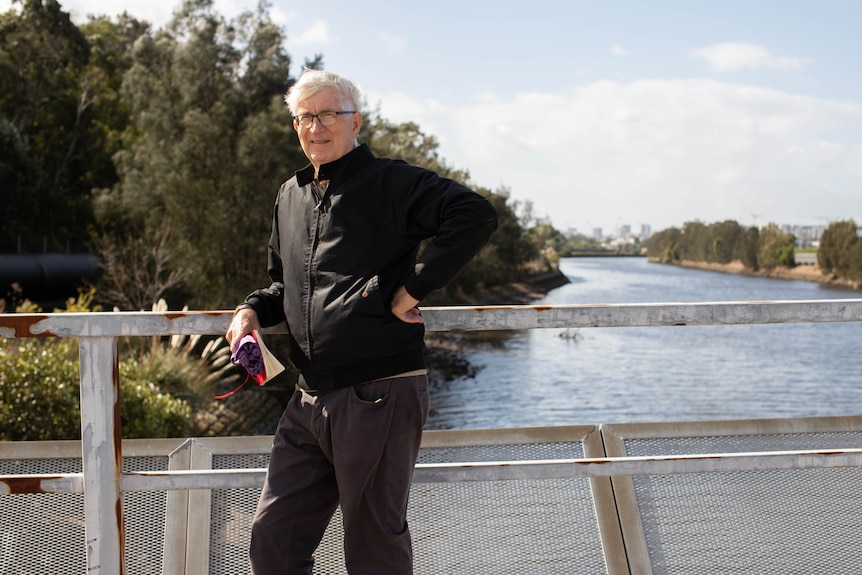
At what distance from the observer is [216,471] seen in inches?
88.1

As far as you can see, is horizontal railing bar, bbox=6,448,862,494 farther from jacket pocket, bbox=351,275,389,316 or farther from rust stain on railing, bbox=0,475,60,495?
jacket pocket, bbox=351,275,389,316

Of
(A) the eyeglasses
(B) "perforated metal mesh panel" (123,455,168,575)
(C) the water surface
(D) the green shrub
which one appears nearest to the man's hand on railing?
(A) the eyeglasses

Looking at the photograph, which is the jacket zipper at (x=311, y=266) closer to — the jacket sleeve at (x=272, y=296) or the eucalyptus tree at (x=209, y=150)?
the jacket sleeve at (x=272, y=296)

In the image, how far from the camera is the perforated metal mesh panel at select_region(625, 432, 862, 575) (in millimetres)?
2613

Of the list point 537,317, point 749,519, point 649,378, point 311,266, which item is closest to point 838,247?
point 649,378

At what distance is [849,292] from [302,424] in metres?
90.6

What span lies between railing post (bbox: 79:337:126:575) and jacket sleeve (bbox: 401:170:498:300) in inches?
30.8

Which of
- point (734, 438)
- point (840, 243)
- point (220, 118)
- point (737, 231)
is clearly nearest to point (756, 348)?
point (220, 118)

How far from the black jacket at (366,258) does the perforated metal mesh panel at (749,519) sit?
3.16 feet

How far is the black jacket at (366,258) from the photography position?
2.15 m

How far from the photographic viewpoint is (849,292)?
83.6 metres

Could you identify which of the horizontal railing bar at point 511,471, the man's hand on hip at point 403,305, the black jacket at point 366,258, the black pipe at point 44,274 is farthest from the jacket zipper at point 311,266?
the black pipe at point 44,274

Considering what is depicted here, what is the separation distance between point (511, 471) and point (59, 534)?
1307 mm

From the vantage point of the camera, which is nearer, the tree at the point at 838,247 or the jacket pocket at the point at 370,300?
the jacket pocket at the point at 370,300
